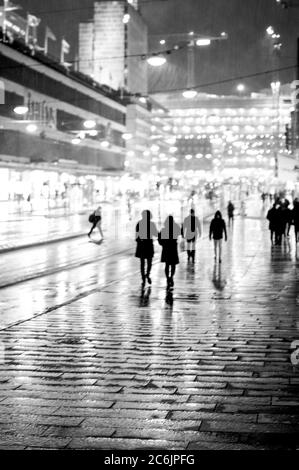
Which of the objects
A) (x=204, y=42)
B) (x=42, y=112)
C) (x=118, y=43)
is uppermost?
(x=118, y=43)

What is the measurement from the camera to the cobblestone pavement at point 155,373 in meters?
6.15

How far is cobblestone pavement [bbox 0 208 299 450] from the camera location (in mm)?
6148

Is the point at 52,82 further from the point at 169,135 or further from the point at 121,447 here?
the point at 169,135

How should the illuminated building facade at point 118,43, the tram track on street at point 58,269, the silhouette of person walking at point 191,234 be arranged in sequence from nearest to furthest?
the tram track on street at point 58,269, the silhouette of person walking at point 191,234, the illuminated building facade at point 118,43

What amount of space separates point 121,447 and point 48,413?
4.06 ft

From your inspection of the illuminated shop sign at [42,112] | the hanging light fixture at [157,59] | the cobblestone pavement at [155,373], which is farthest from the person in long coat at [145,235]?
the illuminated shop sign at [42,112]

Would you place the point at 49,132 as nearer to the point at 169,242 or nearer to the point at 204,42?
the point at 204,42

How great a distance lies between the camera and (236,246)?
1188 inches

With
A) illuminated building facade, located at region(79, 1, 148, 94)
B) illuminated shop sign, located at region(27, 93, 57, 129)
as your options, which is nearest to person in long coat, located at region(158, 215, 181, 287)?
illuminated shop sign, located at region(27, 93, 57, 129)

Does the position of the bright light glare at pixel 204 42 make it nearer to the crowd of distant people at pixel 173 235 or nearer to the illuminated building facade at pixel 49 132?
the crowd of distant people at pixel 173 235

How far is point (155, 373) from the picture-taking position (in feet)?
27.8

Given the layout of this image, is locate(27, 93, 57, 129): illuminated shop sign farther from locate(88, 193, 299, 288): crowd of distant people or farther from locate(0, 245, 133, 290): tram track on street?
locate(0, 245, 133, 290): tram track on street

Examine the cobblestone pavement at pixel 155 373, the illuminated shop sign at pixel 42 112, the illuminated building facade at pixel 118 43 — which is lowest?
the cobblestone pavement at pixel 155 373

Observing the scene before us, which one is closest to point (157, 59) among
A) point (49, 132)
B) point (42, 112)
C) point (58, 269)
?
point (58, 269)
